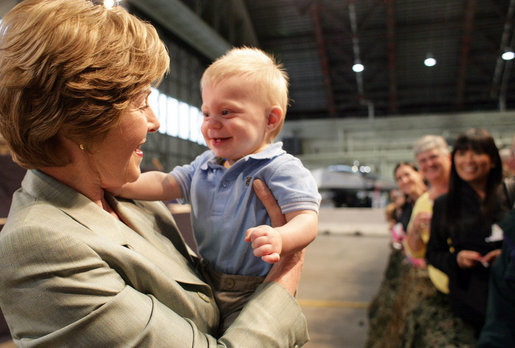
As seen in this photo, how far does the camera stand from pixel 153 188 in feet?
3.81

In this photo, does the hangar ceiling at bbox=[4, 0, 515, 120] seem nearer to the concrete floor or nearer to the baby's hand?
the concrete floor

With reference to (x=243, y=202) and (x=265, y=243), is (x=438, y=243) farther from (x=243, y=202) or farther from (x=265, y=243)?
(x=265, y=243)

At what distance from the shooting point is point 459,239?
2.40 metres

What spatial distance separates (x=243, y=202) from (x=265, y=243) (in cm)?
23

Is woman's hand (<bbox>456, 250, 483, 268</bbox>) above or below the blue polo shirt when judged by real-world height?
below

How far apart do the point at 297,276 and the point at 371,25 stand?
14784 millimetres

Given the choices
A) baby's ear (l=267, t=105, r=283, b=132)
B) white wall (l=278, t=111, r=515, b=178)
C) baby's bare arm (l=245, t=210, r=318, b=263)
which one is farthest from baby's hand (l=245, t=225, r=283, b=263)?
white wall (l=278, t=111, r=515, b=178)

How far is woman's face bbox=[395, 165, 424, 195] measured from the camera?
397 centimetres

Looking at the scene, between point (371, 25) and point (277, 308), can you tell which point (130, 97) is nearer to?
point (277, 308)

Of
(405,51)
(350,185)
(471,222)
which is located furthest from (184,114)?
(350,185)

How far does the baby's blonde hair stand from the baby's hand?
39cm

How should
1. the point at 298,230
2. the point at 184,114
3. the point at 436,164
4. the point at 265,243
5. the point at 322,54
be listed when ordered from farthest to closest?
the point at 322,54 → the point at 436,164 → the point at 184,114 → the point at 298,230 → the point at 265,243

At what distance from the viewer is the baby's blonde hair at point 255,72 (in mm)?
1034

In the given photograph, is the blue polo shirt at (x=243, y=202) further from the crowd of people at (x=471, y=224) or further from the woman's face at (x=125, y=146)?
the crowd of people at (x=471, y=224)
